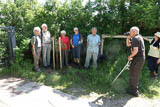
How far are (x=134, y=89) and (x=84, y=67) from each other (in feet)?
7.23

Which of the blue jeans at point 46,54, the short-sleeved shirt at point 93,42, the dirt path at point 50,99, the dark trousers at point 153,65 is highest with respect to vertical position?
the short-sleeved shirt at point 93,42

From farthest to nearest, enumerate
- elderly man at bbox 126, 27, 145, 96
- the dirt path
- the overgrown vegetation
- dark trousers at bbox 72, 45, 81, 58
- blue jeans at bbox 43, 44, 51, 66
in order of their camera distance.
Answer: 1. dark trousers at bbox 72, 45, 81, 58
2. blue jeans at bbox 43, 44, 51, 66
3. the overgrown vegetation
4. elderly man at bbox 126, 27, 145, 96
5. the dirt path

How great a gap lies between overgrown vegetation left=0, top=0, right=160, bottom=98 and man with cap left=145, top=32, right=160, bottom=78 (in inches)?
9.3

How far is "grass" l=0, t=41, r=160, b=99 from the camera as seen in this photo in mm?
4102

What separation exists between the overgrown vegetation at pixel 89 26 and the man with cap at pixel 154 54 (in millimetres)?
236

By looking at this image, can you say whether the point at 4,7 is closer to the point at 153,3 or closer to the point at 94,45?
the point at 94,45

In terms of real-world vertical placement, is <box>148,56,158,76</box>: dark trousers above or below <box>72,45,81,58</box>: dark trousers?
below

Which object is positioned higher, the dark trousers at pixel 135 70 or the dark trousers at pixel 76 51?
the dark trousers at pixel 76 51

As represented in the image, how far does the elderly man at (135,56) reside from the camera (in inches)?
137

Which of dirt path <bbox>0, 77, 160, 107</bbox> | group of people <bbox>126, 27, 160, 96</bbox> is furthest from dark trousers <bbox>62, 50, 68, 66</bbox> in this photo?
group of people <bbox>126, 27, 160, 96</bbox>

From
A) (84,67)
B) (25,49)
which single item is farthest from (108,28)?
(25,49)

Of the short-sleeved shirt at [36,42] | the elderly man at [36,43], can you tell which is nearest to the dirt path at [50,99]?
the elderly man at [36,43]

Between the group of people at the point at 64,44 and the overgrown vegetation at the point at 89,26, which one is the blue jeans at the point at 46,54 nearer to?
the group of people at the point at 64,44

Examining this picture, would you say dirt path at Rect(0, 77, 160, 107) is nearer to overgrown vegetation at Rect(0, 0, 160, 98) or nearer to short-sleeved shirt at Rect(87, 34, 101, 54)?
overgrown vegetation at Rect(0, 0, 160, 98)
